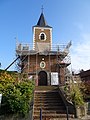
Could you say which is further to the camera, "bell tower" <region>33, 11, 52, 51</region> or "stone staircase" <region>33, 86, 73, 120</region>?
"bell tower" <region>33, 11, 52, 51</region>

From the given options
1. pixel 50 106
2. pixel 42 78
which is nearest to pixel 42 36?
pixel 42 78

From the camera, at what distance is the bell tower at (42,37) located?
27484mm

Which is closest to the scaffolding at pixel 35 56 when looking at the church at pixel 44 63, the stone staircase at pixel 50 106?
the church at pixel 44 63

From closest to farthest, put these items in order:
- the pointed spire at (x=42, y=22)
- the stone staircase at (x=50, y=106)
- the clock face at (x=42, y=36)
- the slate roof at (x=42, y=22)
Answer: the stone staircase at (x=50, y=106), the clock face at (x=42, y=36), the slate roof at (x=42, y=22), the pointed spire at (x=42, y=22)

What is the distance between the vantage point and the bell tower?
90.2ft

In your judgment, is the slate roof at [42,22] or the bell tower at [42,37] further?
the slate roof at [42,22]

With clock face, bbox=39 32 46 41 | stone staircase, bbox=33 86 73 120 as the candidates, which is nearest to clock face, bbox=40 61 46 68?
clock face, bbox=39 32 46 41

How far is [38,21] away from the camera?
31.8 metres

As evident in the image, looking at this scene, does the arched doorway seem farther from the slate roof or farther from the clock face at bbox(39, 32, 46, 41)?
the slate roof

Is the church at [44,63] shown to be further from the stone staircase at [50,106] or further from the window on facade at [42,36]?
the stone staircase at [50,106]

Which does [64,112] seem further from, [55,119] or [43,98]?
[43,98]

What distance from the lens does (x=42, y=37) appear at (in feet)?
94.5

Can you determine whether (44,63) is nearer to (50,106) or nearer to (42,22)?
(42,22)

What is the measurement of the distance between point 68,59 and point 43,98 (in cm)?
1212
